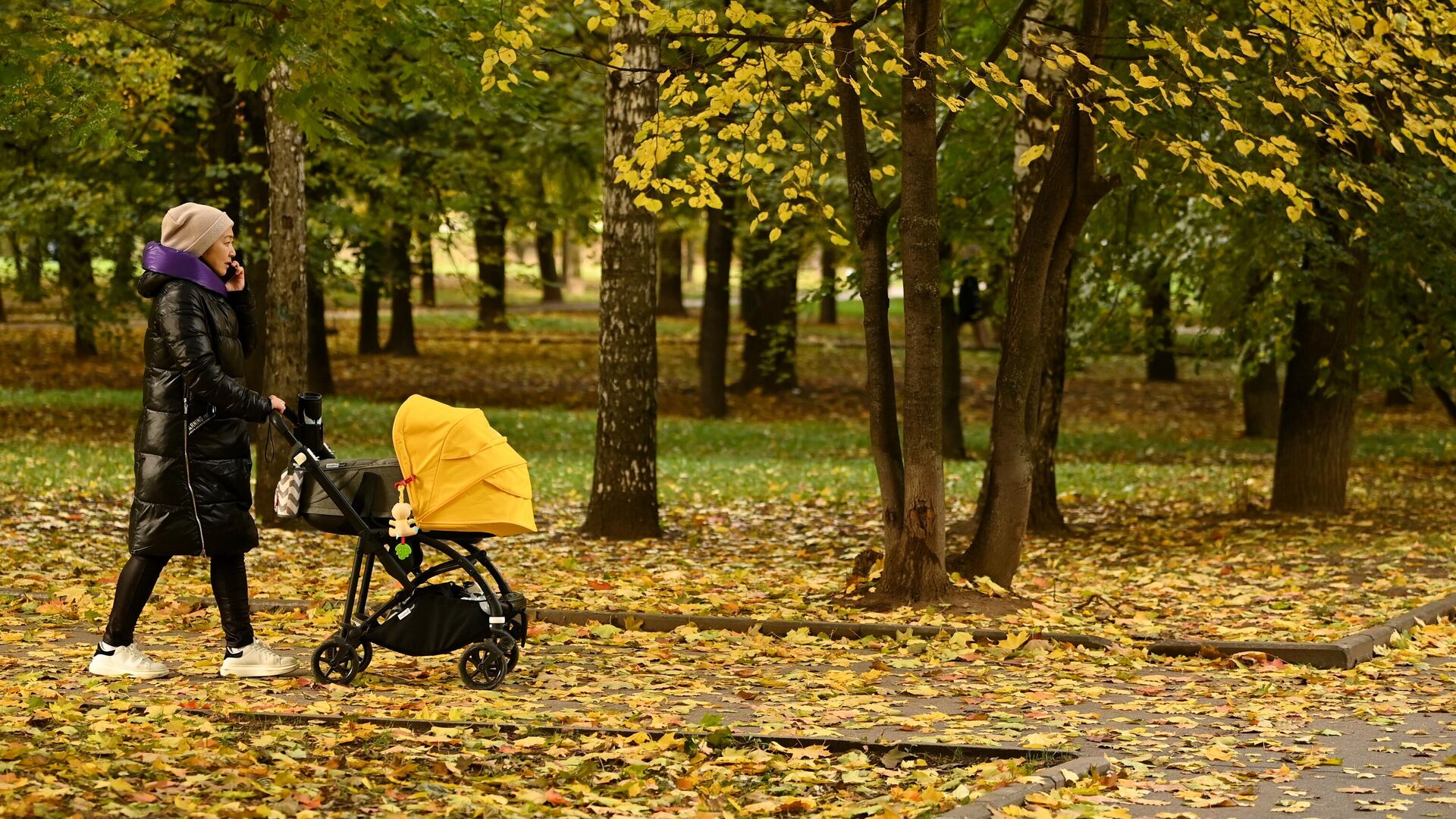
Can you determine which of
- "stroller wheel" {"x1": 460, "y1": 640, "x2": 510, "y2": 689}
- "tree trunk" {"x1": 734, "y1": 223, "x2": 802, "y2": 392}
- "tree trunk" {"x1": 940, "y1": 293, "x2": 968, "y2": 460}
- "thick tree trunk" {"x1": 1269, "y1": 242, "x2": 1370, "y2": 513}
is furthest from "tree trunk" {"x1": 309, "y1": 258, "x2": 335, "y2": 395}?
"stroller wheel" {"x1": 460, "y1": 640, "x2": 510, "y2": 689}

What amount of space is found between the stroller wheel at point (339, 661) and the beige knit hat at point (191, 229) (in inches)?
69.3

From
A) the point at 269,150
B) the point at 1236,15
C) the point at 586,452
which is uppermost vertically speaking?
the point at 1236,15

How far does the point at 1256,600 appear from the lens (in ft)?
33.1

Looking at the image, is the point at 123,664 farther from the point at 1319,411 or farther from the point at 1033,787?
the point at 1319,411

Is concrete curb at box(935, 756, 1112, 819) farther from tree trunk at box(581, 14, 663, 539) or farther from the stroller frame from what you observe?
tree trunk at box(581, 14, 663, 539)

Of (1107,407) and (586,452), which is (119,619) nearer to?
(586,452)

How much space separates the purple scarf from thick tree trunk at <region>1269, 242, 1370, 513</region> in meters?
10.2

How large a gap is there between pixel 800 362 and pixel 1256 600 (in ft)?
77.2

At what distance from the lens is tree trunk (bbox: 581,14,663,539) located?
39.8 feet

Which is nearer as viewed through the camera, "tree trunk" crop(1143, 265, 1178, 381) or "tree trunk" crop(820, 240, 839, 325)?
"tree trunk" crop(820, 240, 839, 325)

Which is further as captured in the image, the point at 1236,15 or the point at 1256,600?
the point at 1236,15

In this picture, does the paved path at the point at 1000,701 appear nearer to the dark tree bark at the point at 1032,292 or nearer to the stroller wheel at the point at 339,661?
the stroller wheel at the point at 339,661

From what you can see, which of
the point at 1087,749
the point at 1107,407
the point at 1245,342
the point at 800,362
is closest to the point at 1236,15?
the point at 1245,342

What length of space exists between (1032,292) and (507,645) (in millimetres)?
4133
